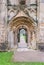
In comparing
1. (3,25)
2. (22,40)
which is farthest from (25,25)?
(22,40)

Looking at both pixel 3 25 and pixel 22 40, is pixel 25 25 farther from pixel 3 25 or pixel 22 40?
pixel 22 40

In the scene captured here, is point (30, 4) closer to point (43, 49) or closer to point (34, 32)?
point (34, 32)

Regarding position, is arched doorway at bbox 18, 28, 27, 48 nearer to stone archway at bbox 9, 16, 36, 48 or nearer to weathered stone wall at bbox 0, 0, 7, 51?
stone archway at bbox 9, 16, 36, 48

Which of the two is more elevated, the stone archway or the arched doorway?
the stone archway

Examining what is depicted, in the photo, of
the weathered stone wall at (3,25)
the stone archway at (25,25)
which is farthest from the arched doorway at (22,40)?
the weathered stone wall at (3,25)

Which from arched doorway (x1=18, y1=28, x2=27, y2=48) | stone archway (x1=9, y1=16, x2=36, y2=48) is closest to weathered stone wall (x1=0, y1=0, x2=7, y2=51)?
stone archway (x1=9, y1=16, x2=36, y2=48)

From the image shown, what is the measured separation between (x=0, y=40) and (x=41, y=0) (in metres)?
3.59

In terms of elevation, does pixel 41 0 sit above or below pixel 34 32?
above

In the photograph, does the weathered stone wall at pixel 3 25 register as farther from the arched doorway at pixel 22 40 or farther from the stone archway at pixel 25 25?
the arched doorway at pixel 22 40

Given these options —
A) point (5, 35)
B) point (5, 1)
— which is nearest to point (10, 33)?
point (5, 35)

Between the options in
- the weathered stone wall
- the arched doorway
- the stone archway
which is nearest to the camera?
the weathered stone wall

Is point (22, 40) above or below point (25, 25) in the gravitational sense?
below

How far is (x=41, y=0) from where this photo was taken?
53.9 ft

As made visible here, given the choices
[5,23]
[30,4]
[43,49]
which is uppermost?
[30,4]
